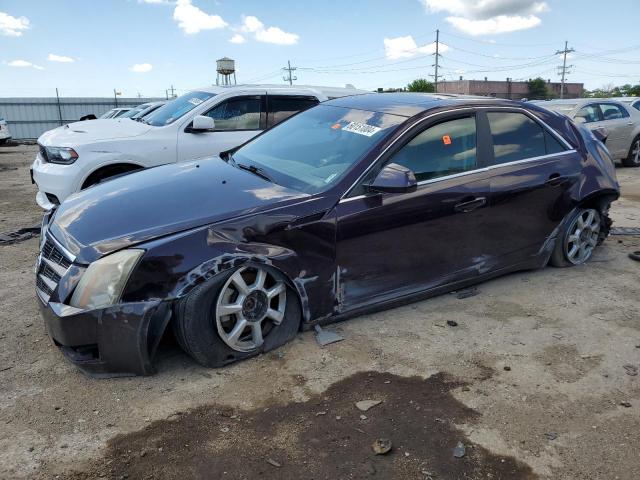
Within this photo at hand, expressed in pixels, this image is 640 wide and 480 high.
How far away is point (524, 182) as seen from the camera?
420cm

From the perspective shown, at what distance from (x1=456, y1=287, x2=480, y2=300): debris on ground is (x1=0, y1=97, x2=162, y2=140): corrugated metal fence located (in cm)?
2877

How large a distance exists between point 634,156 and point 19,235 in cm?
1218

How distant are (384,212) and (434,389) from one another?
1.18 m

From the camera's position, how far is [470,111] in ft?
13.3

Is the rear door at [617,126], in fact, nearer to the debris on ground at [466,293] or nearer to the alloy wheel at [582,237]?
the alloy wheel at [582,237]

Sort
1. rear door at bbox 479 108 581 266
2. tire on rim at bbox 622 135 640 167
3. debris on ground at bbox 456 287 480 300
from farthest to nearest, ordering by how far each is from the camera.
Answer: tire on rim at bbox 622 135 640 167 → debris on ground at bbox 456 287 480 300 → rear door at bbox 479 108 581 266

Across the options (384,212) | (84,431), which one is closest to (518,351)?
(384,212)

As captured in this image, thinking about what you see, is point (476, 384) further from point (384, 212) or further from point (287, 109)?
point (287, 109)

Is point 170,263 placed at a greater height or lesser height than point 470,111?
lesser

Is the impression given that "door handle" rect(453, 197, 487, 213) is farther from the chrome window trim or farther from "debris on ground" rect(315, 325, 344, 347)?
"debris on ground" rect(315, 325, 344, 347)

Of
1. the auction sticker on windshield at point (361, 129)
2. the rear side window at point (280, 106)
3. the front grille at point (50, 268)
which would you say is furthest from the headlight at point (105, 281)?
the rear side window at point (280, 106)

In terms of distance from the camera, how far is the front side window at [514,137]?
13.6 feet

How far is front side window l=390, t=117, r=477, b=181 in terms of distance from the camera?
12.1ft

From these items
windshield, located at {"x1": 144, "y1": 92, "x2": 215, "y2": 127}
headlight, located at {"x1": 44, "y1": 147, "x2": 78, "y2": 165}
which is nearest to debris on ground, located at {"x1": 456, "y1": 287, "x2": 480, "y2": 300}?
windshield, located at {"x1": 144, "y1": 92, "x2": 215, "y2": 127}
